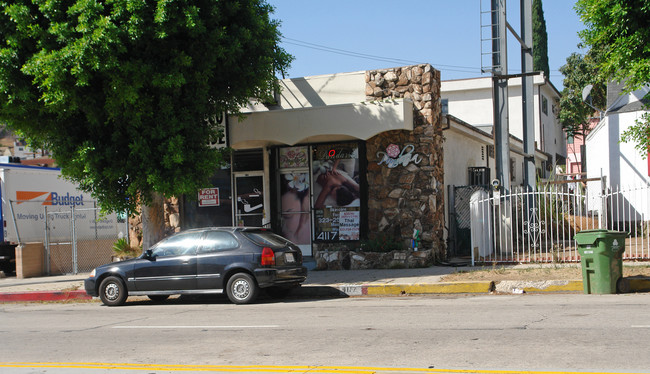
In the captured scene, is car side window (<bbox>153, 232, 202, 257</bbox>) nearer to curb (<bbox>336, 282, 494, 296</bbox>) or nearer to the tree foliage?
the tree foliage

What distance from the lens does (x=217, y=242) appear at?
484 inches

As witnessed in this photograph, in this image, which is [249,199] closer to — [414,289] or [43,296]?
[43,296]

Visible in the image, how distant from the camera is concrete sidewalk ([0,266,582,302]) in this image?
40.4 ft

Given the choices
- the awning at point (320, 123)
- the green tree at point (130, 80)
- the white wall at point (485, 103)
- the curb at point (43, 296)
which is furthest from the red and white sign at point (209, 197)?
the white wall at point (485, 103)

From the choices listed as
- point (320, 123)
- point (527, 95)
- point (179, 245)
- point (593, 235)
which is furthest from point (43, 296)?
point (527, 95)

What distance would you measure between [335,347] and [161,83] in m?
7.79

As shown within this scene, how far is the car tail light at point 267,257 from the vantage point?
11.8 meters

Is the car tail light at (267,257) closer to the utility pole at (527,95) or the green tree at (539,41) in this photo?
the utility pole at (527,95)

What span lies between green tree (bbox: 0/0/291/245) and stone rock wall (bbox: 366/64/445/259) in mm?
3516

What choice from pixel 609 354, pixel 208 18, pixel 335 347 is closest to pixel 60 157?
pixel 208 18

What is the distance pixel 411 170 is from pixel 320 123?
2643 mm

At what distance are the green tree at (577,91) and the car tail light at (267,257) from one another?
84.6 ft

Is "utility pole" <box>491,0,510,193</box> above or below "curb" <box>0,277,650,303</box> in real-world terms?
above

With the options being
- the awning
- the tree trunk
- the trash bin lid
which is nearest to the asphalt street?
the trash bin lid
